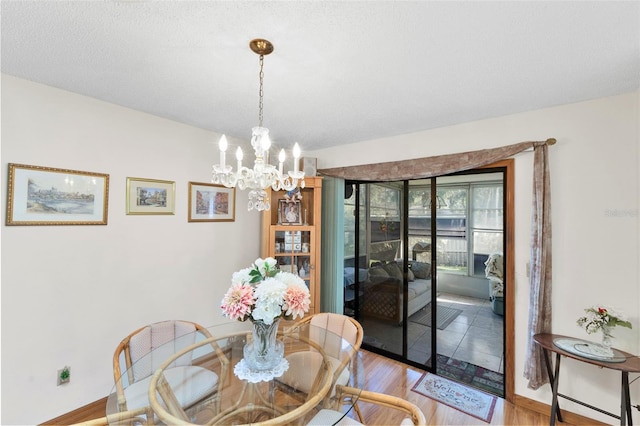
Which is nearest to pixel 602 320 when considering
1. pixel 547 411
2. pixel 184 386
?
pixel 547 411

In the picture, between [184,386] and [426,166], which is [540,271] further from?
[184,386]

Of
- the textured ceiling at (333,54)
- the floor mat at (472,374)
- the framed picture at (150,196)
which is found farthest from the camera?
the floor mat at (472,374)

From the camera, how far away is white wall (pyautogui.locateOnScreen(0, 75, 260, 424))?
6.20 ft

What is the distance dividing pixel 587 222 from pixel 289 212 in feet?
9.07

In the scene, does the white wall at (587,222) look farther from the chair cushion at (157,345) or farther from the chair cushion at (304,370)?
the chair cushion at (157,345)

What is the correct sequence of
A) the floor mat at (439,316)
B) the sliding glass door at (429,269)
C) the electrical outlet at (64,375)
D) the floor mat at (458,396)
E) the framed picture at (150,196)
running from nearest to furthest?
the electrical outlet at (64,375) → the floor mat at (458,396) → the framed picture at (150,196) → the sliding glass door at (429,269) → the floor mat at (439,316)

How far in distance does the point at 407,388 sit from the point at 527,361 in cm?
103

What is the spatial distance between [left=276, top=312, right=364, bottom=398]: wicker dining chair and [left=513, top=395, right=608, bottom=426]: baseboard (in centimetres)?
156

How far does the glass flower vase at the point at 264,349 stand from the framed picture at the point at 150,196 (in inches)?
67.8

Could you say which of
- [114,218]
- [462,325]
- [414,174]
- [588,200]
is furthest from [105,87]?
[462,325]

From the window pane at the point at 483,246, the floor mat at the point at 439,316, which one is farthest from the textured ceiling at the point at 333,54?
the floor mat at the point at 439,316

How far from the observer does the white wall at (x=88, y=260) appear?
74.4 inches

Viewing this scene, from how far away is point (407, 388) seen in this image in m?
2.57

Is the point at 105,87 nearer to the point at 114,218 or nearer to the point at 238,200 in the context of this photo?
the point at 114,218
